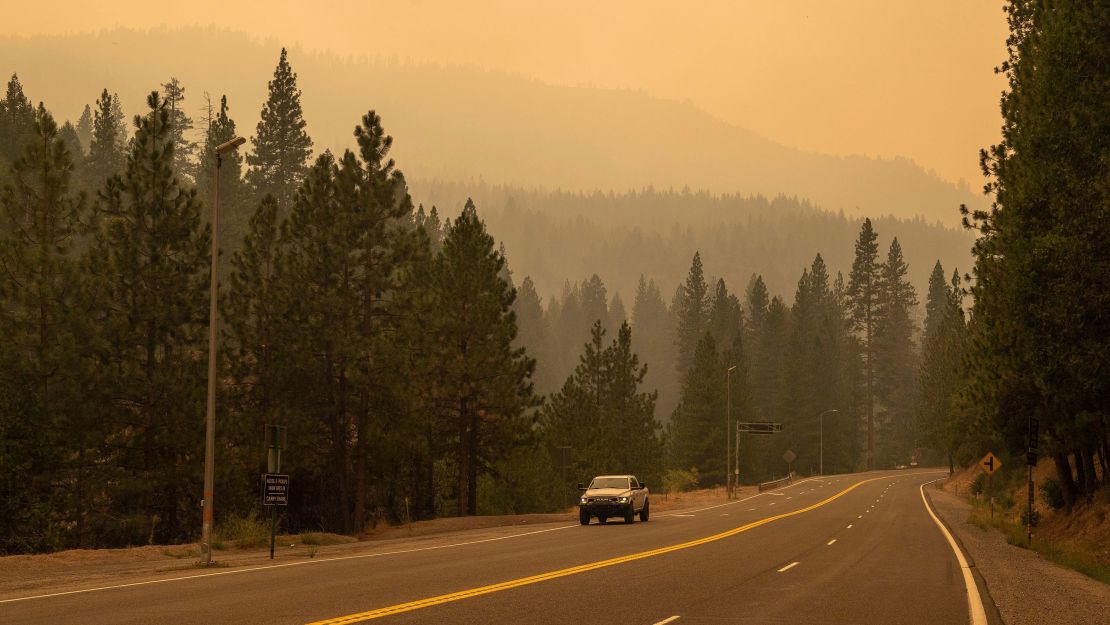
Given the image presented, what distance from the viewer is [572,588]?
17062 mm

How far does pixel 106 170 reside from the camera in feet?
357

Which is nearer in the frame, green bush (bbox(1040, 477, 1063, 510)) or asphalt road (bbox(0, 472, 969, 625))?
asphalt road (bbox(0, 472, 969, 625))

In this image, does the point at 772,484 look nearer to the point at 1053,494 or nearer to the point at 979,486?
the point at 979,486

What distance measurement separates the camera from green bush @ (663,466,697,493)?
96256mm

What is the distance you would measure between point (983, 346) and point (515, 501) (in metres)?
33.2

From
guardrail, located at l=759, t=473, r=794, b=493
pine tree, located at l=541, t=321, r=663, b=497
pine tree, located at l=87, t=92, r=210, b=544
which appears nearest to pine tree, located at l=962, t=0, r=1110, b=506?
pine tree, located at l=87, t=92, r=210, b=544

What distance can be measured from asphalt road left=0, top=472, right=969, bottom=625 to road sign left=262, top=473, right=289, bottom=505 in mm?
1837

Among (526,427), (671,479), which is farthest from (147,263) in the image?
(671,479)

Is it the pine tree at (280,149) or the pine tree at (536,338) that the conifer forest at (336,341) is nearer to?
the pine tree at (280,149)

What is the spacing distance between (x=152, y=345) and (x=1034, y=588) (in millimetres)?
30727

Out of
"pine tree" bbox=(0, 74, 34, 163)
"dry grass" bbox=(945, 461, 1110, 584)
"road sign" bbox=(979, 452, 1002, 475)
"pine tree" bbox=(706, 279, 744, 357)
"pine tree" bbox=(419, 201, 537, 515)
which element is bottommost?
"dry grass" bbox=(945, 461, 1110, 584)

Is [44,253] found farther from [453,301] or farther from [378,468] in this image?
[453,301]

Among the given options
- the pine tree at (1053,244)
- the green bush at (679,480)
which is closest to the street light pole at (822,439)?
the green bush at (679,480)

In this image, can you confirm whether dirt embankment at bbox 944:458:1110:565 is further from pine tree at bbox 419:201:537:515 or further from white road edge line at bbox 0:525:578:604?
pine tree at bbox 419:201:537:515
